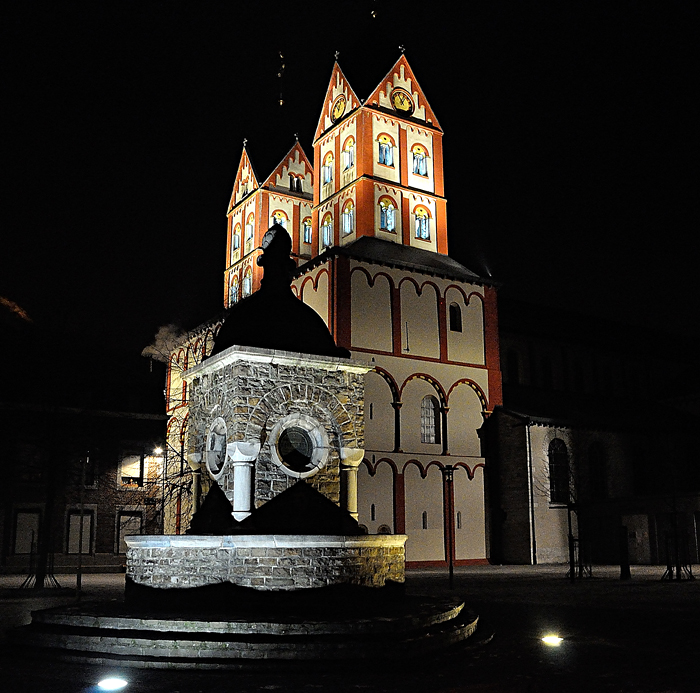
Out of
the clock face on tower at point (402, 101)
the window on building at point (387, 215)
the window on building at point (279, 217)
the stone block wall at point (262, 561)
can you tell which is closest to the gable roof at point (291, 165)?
the window on building at point (279, 217)

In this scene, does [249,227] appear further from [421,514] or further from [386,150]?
[421,514]

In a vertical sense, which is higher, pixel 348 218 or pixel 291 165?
pixel 291 165

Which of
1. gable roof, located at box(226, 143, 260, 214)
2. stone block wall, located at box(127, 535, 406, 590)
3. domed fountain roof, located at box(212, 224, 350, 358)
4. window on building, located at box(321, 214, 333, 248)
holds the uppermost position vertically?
gable roof, located at box(226, 143, 260, 214)

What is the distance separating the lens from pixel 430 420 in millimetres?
33906

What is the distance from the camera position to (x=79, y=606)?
11977mm

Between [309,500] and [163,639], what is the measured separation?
425cm

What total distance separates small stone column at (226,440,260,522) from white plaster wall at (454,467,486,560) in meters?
21.7

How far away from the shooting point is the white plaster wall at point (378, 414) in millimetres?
31797

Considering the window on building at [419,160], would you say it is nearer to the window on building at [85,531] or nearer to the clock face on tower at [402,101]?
the clock face on tower at [402,101]

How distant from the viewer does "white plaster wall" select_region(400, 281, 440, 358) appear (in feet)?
111

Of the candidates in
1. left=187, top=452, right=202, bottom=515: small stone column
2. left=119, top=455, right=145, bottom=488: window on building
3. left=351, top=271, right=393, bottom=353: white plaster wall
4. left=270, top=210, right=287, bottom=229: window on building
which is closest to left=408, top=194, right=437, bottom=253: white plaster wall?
left=351, top=271, right=393, bottom=353: white plaster wall

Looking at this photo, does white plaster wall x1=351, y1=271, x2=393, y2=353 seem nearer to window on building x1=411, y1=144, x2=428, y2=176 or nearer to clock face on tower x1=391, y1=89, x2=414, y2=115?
window on building x1=411, y1=144, x2=428, y2=176

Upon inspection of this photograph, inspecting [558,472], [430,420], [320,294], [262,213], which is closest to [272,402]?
[320,294]

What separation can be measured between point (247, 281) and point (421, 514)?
16.9 metres
